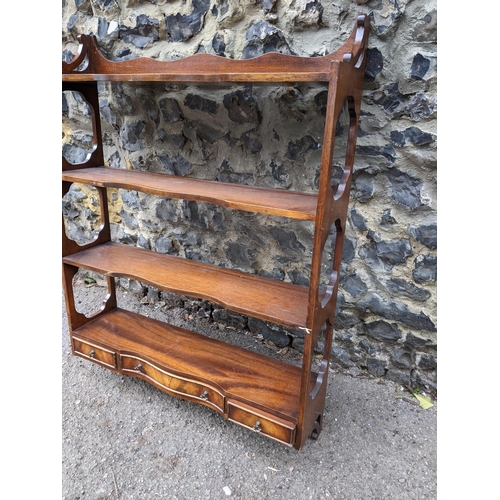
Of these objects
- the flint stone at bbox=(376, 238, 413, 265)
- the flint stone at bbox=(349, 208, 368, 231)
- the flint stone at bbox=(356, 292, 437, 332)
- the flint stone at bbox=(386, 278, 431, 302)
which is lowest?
the flint stone at bbox=(356, 292, 437, 332)

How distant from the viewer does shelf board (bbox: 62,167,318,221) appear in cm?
133

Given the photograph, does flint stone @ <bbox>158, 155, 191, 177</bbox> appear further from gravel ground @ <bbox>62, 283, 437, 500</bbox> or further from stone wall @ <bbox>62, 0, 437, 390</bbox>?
gravel ground @ <bbox>62, 283, 437, 500</bbox>

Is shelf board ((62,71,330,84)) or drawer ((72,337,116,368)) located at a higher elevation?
shelf board ((62,71,330,84))

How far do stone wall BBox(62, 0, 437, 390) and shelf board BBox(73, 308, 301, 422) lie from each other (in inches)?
14.9

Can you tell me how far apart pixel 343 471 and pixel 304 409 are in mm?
374

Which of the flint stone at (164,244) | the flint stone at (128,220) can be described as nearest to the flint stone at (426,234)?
the flint stone at (164,244)

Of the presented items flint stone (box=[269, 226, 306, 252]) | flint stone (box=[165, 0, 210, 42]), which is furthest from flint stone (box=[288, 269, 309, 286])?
flint stone (box=[165, 0, 210, 42])

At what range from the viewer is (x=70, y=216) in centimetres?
276

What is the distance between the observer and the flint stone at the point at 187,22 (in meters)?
1.74

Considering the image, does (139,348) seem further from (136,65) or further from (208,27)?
(208,27)

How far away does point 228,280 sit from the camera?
1707 mm

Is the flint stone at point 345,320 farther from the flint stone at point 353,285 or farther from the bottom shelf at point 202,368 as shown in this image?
the bottom shelf at point 202,368

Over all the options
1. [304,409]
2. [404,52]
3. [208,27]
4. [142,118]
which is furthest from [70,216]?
[404,52]

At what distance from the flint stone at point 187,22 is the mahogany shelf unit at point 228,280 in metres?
0.27
